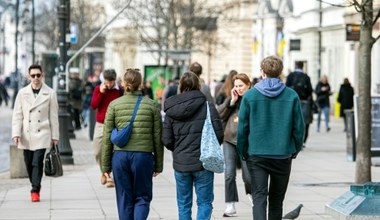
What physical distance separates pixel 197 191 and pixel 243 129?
1.09 m

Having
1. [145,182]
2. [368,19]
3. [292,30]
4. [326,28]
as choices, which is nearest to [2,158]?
[368,19]

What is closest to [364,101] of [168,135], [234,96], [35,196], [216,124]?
[234,96]

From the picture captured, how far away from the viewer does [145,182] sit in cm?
1156

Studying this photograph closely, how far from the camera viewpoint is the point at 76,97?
1496 inches

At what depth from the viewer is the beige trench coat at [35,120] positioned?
15734 millimetres

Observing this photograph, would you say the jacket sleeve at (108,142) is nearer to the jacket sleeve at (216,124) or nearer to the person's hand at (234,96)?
the jacket sleeve at (216,124)

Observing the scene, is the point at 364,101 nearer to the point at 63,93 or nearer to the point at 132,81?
the point at 132,81

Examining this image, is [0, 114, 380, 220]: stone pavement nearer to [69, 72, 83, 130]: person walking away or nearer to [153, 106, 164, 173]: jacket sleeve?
[153, 106, 164, 173]: jacket sleeve

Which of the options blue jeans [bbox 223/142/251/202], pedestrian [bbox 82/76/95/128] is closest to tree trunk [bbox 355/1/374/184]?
blue jeans [bbox 223/142/251/202]

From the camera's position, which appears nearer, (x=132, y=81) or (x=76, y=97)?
(x=132, y=81)

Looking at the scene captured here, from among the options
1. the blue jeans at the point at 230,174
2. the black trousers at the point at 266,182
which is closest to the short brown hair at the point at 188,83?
the black trousers at the point at 266,182

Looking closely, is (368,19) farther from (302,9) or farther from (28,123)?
(302,9)

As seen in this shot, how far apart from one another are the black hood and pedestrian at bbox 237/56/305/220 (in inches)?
30.2

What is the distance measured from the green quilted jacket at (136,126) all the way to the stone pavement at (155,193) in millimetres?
2451
